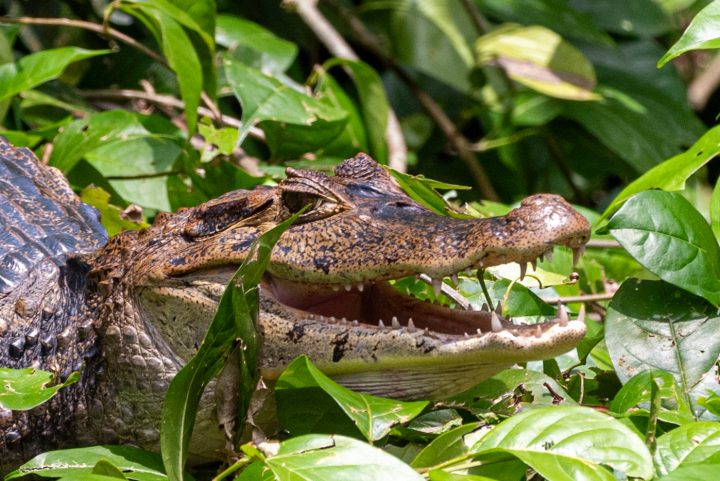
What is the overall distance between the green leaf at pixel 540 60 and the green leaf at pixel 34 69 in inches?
76.5

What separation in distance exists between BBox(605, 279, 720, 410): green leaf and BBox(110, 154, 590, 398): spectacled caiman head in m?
0.28

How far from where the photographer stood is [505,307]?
2127 millimetres

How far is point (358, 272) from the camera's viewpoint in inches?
71.8

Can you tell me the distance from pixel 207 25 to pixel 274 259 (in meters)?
1.52

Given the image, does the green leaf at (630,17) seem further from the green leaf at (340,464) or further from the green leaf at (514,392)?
the green leaf at (340,464)

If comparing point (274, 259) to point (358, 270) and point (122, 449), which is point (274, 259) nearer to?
point (358, 270)

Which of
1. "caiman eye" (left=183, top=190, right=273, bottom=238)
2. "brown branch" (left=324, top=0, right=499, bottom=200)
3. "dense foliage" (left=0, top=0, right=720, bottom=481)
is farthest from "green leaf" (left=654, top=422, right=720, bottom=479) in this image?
"brown branch" (left=324, top=0, right=499, bottom=200)

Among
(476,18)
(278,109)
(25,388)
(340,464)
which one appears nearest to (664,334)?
(340,464)

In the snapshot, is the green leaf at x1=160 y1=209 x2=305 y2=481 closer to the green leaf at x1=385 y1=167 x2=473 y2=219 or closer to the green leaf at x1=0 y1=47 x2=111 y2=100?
the green leaf at x1=385 y1=167 x2=473 y2=219

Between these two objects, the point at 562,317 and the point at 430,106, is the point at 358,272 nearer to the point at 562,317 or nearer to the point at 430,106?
the point at 562,317

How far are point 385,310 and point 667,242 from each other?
1.79 ft

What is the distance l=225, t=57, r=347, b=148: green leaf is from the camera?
2899 mm

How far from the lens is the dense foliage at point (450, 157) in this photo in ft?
5.10

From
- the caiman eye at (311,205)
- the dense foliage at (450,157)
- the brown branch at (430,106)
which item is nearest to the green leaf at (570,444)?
the dense foliage at (450,157)
